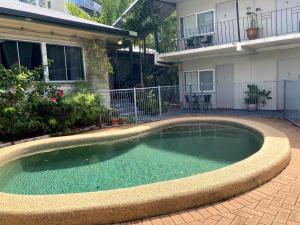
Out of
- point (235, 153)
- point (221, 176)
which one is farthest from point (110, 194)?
point (235, 153)

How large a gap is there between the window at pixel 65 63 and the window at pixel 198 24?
645 cm

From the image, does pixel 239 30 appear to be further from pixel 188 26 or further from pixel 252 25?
pixel 188 26

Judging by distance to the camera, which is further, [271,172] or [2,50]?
[2,50]

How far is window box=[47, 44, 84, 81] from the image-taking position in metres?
10.7

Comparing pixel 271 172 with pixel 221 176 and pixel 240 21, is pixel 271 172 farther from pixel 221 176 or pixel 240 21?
pixel 240 21

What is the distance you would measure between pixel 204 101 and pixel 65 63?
717 centimetres

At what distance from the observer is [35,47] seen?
10109mm

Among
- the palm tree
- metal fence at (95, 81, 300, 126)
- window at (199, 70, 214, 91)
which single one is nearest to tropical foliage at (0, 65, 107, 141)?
metal fence at (95, 81, 300, 126)

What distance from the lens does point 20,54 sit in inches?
380

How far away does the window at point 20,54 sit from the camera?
30.5ft

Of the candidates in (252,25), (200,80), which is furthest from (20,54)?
(252,25)

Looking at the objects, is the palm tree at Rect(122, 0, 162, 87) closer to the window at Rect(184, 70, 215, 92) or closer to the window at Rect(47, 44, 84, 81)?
the window at Rect(184, 70, 215, 92)

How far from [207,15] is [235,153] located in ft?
31.4

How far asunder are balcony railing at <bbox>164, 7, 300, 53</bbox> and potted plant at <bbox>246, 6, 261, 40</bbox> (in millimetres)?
55
